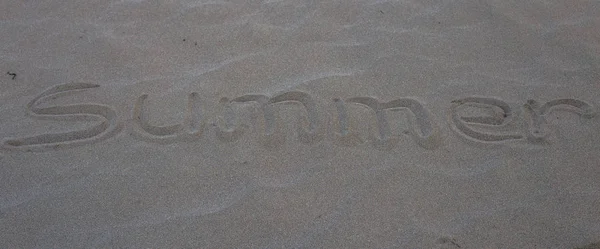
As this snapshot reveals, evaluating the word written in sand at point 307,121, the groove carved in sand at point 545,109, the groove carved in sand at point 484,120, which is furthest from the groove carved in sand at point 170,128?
the groove carved in sand at point 545,109

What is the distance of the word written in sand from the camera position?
1794 mm

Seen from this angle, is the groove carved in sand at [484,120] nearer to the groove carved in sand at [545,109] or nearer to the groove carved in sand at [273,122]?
the groove carved in sand at [545,109]

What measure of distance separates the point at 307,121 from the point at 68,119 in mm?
915

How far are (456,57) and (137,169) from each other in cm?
142

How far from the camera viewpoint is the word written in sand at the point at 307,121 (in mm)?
1794

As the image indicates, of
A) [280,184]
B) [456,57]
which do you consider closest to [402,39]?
[456,57]

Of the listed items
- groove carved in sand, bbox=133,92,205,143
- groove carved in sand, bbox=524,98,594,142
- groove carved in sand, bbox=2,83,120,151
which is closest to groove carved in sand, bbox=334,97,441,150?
groove carved in sand, bbox=524,98,594,142

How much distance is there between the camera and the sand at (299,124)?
4.93ft

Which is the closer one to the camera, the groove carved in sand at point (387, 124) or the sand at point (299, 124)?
the sand at point (299, 124)

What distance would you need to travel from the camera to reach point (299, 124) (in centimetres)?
186

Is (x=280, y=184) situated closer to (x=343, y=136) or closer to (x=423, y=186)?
(x=343, y=136)

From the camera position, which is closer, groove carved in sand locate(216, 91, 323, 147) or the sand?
the sand

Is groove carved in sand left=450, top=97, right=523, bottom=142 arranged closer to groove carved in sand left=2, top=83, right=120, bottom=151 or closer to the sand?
the sand

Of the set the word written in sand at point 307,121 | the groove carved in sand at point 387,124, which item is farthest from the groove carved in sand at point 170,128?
the groove carved in sand at point 387,124
